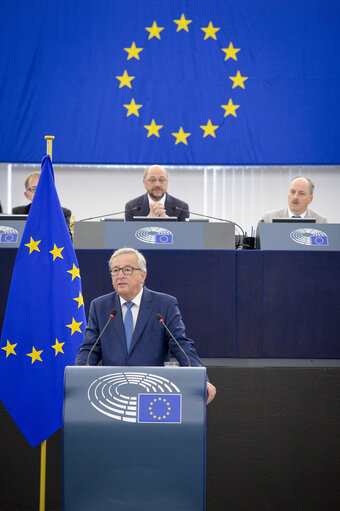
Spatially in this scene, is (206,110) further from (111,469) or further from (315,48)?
(111,469)

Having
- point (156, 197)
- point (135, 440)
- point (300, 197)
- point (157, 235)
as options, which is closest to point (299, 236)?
point (300, 197)

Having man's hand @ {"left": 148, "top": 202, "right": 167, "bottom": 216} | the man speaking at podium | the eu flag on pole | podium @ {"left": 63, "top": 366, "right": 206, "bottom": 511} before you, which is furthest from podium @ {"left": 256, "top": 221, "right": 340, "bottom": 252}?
podium @ {"left": 63, "top": 366, "right": 206, "bottom": 511}

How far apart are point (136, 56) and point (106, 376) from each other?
407 cm

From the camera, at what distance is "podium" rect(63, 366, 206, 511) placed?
2.91m

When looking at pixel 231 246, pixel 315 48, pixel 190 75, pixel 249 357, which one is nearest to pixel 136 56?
pixel 190 75

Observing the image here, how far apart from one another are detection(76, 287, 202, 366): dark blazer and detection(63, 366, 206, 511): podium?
2.39 ft

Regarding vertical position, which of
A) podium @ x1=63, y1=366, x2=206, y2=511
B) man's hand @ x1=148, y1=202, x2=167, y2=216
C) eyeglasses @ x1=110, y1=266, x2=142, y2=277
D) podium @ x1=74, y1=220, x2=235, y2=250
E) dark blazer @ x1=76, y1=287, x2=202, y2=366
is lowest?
podium @ x1=63, y1=366, x2=206, y2=511

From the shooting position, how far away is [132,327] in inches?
154

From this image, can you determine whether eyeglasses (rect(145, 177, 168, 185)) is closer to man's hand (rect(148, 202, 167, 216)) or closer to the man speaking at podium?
man's hand (rect(148, 202, 167, 216))

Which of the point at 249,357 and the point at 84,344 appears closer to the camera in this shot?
the point at 84,344

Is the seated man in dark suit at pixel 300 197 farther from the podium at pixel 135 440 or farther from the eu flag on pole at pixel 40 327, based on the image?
the podium at pixel 135 440

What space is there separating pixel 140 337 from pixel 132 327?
10 cm

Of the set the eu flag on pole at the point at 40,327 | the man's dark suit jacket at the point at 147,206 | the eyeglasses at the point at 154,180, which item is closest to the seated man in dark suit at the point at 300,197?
the man's dark suit jacket at the point at 147,206

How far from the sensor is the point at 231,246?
4.66m
